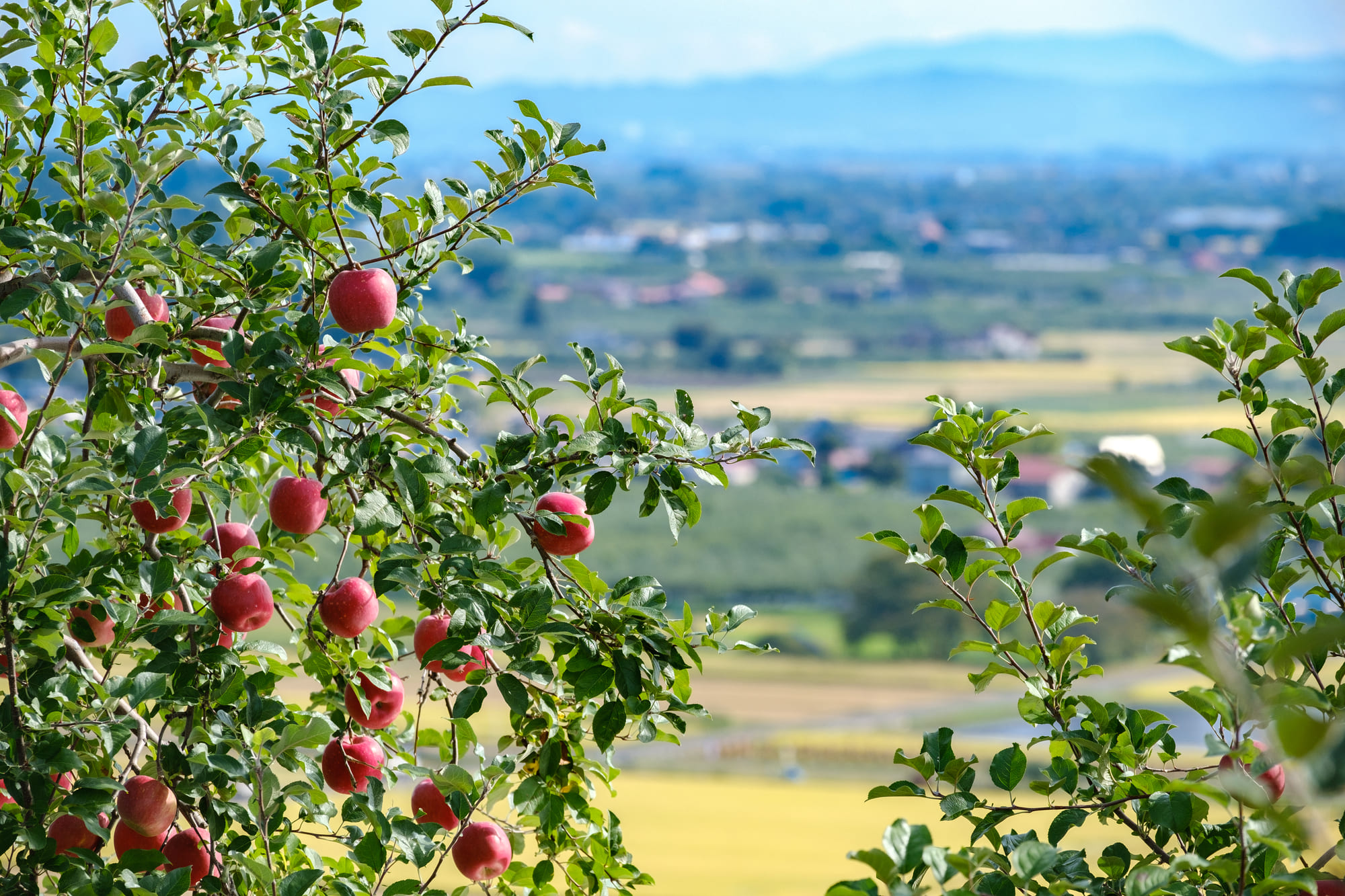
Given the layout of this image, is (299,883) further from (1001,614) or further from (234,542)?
(1001,614)

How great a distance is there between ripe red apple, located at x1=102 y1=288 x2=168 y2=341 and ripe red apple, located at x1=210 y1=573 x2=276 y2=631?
465mm

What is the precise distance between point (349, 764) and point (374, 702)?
0.09m

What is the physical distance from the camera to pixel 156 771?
1729 millimetres

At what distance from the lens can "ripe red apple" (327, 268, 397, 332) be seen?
1.65m

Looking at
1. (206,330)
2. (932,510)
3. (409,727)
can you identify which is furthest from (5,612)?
(932,510)

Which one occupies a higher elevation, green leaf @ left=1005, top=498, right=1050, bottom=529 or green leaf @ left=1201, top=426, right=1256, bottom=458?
green leaf @ left=1201, top=426, right=1256, bottom=458

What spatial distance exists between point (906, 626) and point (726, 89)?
170 metres

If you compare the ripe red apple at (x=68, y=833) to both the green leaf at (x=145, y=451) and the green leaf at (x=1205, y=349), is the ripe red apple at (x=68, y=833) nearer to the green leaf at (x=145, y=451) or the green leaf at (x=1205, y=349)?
the green leaf at (x=145, y=451)

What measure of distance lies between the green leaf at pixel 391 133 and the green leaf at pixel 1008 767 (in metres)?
1.09

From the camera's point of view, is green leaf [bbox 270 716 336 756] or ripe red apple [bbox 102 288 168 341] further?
ripe red apple [bbox 102 288 168 341]

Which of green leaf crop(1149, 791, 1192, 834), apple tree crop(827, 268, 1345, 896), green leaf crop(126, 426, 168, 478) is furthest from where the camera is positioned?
green leaf crop(126, 426, 168, 478)

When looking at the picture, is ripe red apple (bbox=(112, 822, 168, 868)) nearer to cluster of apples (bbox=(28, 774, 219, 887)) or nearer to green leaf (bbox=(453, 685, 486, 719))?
cluster of apples (bbox=(28, 774, 219, 887))

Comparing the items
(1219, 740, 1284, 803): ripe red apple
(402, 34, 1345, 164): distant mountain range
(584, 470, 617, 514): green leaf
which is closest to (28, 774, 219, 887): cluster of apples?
(584, 470, 617, 514): green leaf

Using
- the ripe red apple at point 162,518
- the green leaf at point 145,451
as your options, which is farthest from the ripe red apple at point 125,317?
the green leaf at point 145,451
